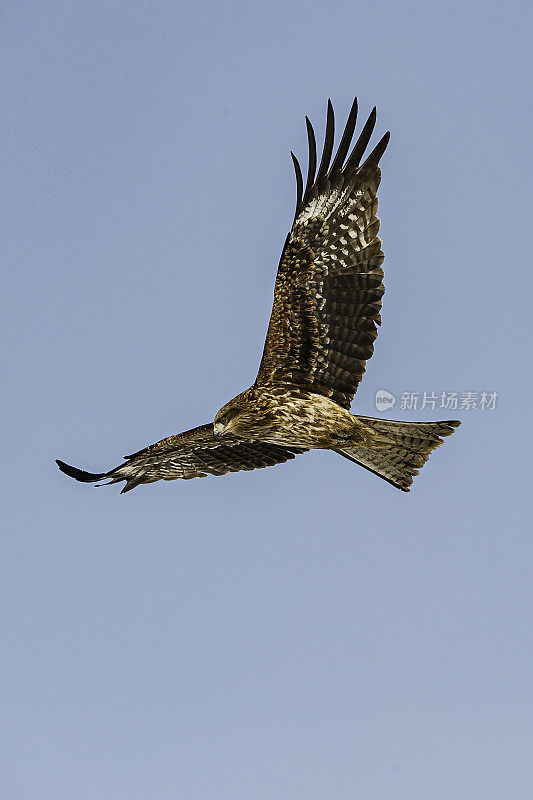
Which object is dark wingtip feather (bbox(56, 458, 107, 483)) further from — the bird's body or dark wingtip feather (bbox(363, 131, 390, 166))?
dark wingtip feather (bbox(363, 131, 390, 166))

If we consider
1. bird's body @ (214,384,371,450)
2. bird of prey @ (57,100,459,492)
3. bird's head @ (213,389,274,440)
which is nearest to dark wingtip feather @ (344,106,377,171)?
bird of prey @ (57,100,459,492)

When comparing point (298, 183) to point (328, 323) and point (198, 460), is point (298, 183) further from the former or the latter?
point (198, 460)

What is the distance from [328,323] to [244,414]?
1.40 meters

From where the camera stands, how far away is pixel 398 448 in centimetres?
1494

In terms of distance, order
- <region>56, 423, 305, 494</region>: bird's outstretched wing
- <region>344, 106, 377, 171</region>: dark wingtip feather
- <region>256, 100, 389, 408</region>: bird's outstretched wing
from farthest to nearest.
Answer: <region>56, 423, 305, 494</region>: bird's outstretched wing → <region>256, 100, 389, 408</region>: bird's outstretched wing → <region>344, 106, 377, 171</region>: dark wingtip feather

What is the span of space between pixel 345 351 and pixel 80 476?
352 cm

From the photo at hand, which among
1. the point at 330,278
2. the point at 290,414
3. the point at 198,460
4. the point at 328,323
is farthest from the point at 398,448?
the point at 198,460

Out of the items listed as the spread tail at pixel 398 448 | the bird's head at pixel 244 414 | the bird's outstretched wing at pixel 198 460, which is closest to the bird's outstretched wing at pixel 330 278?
the bird's head at pixel 244 414

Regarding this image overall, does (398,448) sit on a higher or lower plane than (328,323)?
lower

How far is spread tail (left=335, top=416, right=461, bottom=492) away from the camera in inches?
571

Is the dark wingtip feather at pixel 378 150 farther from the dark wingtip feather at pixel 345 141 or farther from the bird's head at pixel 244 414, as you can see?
the bird's head at pixel 244 414

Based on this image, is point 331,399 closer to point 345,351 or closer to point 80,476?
point 345,351

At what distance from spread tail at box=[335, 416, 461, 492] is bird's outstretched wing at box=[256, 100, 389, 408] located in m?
0.61

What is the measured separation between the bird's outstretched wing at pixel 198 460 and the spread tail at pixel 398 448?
1.22 metres
